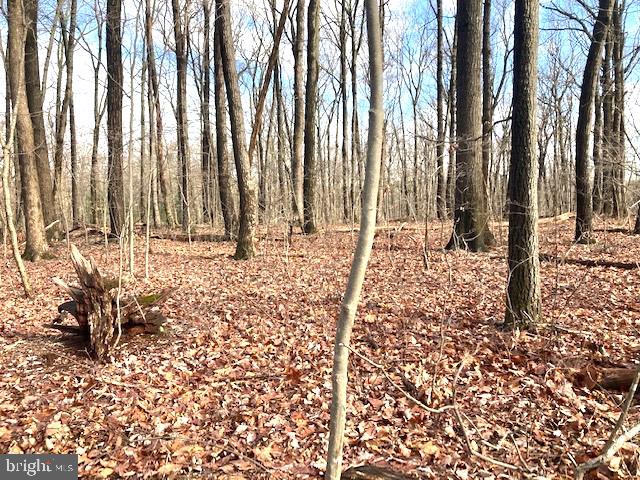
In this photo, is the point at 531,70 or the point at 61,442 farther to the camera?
the point at 531,70

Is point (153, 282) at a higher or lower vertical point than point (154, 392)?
higher

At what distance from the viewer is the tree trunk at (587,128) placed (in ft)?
31.7

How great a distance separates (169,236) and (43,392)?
38.9 ft

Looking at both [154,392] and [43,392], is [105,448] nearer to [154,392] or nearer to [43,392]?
[154,392]

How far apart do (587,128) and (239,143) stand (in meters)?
8.90

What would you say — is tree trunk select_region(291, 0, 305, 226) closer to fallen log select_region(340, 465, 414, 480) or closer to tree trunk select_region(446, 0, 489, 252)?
tree trunk select_region(446, 0, 489, 252)

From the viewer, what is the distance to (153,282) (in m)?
7.90

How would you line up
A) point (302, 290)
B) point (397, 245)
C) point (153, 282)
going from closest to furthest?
1. point (302, 290)
2. point (153, 282)
3. point (397, 245)

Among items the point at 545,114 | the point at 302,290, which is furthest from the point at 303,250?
the point at 545,114

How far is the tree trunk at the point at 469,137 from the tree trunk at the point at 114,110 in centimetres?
912

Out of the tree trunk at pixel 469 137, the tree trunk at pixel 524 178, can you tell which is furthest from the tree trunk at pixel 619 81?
the tree trunk at pixel 524 178

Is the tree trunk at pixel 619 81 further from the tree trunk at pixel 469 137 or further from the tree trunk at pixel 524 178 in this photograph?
the tree trunk at pixel 524 178

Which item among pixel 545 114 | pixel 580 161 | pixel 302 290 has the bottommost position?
pixel 302 290

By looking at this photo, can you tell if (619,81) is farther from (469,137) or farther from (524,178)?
(524,178)
